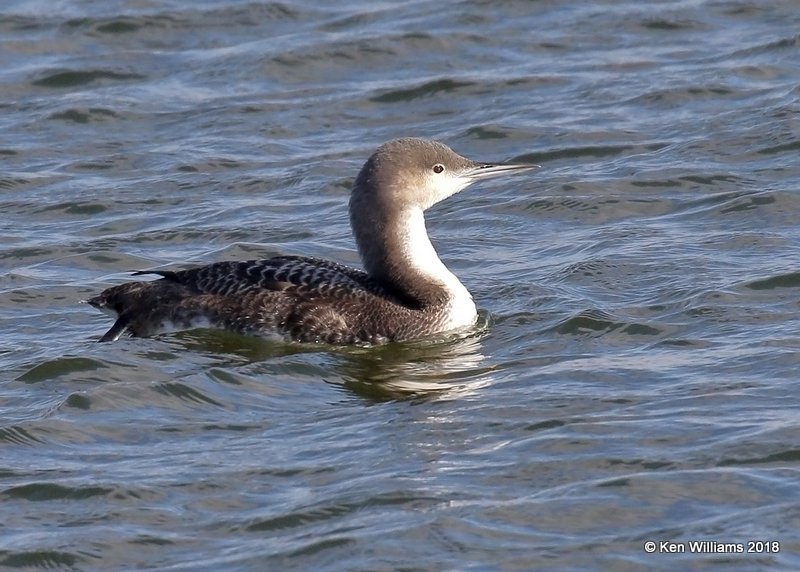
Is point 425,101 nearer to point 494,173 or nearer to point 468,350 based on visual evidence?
point 494,173

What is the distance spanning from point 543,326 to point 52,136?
16.7 ft

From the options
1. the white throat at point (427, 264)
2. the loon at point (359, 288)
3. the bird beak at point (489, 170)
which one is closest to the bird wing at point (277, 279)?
the loon at point (359, 288)

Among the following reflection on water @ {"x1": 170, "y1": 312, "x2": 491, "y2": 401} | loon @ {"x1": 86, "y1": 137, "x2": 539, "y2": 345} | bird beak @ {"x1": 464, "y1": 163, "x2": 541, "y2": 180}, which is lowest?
reflection on water @ {"x1": 170, "y1": 312, "x2": 491, "y2": 401}

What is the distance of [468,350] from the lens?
8531 millimetres

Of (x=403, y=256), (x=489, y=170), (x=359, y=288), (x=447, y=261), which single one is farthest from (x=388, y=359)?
(x=447, y=261)

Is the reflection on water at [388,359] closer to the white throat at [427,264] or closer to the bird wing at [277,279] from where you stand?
the white throat at [427,264]

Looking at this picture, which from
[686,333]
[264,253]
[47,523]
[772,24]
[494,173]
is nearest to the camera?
[47,523]

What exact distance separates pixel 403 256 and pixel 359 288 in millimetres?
297

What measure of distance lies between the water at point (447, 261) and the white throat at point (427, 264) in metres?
0.22

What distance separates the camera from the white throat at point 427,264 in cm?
879

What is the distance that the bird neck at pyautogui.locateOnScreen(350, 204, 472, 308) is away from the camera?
8.82 metres

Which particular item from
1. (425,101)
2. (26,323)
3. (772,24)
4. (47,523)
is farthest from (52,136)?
(47,523)

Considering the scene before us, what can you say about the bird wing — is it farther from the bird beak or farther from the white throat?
the bird beak

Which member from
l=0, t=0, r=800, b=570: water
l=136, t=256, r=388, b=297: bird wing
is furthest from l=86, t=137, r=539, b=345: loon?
l=0, t=0, r=800, b=570: water
